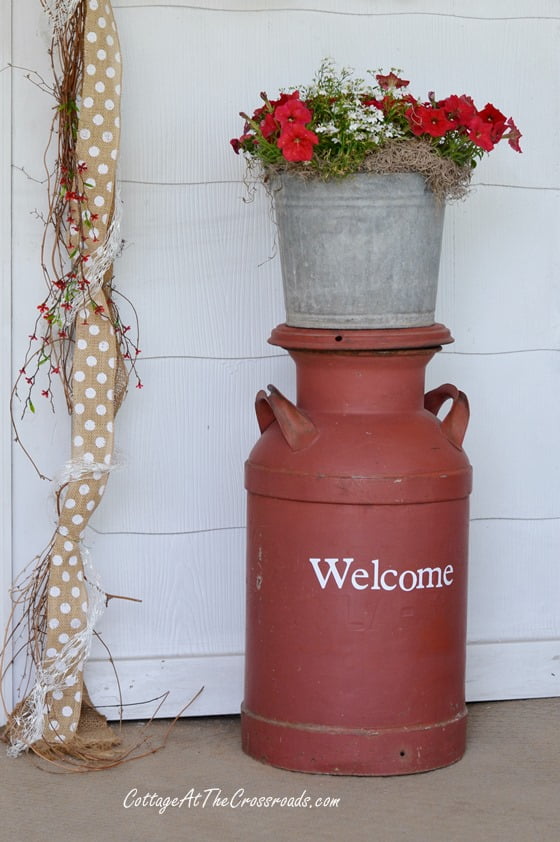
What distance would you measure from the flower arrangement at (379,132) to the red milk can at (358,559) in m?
0.34

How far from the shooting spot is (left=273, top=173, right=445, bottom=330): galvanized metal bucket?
7.77 ft

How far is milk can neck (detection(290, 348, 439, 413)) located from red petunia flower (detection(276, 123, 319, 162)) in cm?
41

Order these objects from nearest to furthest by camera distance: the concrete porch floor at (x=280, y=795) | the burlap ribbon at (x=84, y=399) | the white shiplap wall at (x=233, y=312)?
the concrete porch floor at (x=280, y=795)
the burlap ribbon at (x=84, y=399)
the white shiplap wall at (x=233, y=312)

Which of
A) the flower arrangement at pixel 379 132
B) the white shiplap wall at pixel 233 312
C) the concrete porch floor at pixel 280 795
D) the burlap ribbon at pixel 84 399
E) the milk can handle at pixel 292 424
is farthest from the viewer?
the white shiplap wall at pixel 233 312

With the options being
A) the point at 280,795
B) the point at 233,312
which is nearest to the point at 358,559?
the point at 280,795

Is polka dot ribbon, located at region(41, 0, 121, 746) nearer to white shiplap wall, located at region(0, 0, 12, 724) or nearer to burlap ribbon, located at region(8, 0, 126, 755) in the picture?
burlap ribbon, located at region(8, 0, 126, 755)

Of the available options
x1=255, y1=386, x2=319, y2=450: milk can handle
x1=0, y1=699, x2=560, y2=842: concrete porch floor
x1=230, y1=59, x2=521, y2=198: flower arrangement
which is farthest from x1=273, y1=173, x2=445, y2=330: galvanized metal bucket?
x1=0, y1=699, x2=560, y2=842: concrete porch floor

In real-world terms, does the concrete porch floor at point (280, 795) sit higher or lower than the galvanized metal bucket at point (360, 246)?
lower

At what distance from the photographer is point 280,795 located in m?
2.38

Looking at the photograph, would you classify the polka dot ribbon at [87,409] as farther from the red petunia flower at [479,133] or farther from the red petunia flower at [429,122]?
the red petunia flower at [479,133]

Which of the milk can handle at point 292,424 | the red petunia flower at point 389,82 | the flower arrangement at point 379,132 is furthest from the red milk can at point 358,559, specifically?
the red petunia flower at point 389,82

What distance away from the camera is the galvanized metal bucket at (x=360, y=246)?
2.37 metres

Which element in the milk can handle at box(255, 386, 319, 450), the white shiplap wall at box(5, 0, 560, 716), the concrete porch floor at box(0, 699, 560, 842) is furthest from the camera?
the white shiplap wall at box(5, 0, 560, 716)

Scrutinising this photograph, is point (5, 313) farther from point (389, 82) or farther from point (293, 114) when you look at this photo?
point (389, 82)
